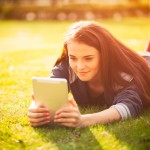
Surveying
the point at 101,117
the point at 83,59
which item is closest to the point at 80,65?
the point at 83,59

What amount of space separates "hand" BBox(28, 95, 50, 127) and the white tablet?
6 cm

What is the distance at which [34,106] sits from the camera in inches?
153

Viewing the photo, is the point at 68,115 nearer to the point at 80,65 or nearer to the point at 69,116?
the point at 69,116

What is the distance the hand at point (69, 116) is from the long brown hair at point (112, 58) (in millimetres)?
Result: 632

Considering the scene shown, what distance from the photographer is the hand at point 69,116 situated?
12.1 feet

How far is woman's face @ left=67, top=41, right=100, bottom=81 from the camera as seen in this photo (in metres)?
3.95

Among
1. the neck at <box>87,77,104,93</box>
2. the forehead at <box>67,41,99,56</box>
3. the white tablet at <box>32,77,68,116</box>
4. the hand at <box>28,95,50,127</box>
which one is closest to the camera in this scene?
the white tablet at <box>32,77,68,116</box>

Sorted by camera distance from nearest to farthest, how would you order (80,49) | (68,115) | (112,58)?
(68,115) → (80,49) → (112,58)

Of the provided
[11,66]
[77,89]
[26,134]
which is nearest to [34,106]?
[26,134]

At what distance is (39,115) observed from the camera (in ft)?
12.6

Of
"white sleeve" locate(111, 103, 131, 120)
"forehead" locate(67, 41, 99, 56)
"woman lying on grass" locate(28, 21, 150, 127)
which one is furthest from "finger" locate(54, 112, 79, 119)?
"forehead" locate(67, 41, 99, 56)

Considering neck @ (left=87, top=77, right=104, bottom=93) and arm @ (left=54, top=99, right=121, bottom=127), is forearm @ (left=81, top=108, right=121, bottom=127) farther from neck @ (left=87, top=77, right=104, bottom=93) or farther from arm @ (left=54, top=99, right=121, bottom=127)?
neck @ (left=87, top=77, right=104, bottom=93)

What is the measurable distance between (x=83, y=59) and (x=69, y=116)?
594mm

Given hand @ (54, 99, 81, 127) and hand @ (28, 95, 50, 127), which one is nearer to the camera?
hand @ (54, 99, 81, 127)
